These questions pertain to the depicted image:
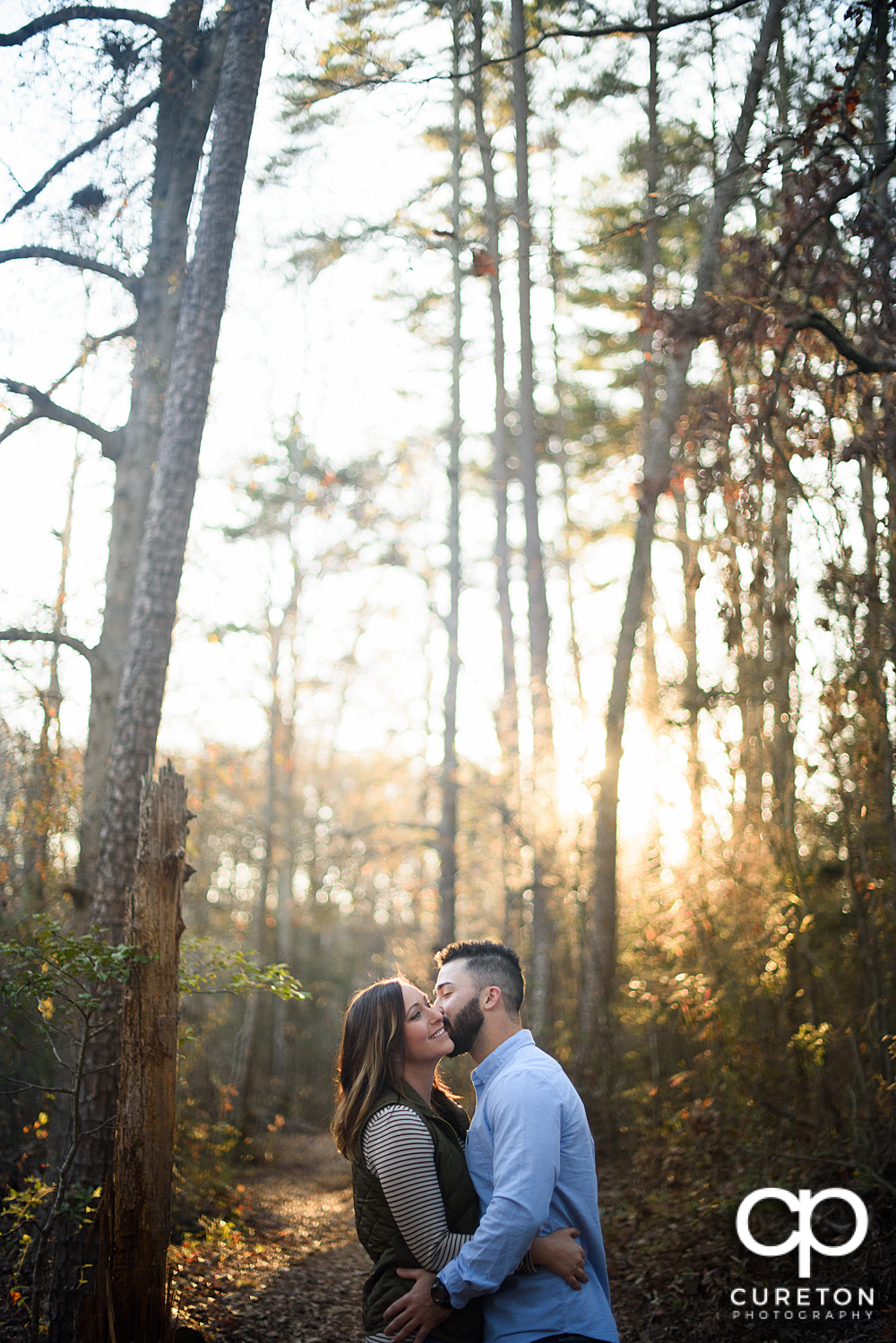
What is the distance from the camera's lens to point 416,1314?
89.3 inches

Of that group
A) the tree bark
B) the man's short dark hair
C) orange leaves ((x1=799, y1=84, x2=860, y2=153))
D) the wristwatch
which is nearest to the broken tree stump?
the tree bark

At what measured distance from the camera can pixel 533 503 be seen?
11.4 metres

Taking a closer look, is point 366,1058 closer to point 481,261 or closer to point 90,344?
point 481,261

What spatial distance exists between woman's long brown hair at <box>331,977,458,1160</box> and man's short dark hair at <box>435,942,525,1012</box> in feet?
0.68

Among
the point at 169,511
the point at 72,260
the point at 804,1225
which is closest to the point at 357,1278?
the point at 804,1225

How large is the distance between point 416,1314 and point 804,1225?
3.54m

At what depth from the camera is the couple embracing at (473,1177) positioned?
2186mm

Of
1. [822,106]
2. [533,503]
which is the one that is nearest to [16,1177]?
[822,106]

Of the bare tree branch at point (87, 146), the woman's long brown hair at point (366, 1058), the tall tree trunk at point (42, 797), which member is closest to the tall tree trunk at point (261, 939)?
the tall tree trunk at point (42, 797)

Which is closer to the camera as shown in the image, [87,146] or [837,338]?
[837,338]

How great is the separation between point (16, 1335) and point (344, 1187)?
5.53 metres

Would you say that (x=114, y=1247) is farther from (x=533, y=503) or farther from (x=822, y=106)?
(x=533, y=503)

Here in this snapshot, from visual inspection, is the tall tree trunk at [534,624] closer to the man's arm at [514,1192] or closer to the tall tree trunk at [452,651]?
the tall tree trunk at [452,651]

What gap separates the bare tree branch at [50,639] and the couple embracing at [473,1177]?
4.16 meters
